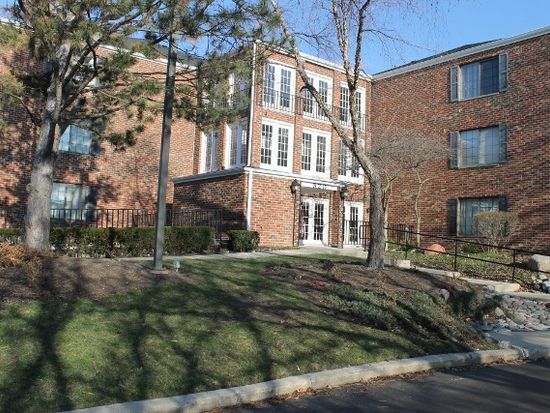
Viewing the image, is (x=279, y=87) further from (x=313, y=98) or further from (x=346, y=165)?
(x=346, y=165)

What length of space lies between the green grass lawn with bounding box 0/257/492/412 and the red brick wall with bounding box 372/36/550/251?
1394 centimetres

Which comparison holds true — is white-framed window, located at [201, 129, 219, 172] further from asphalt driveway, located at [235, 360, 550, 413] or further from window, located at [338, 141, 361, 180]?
asphalt driveway, located at [235, 360, 550, 413]

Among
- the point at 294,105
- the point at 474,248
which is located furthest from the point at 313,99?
A: the point at 474,248

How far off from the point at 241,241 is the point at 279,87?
27.2ft

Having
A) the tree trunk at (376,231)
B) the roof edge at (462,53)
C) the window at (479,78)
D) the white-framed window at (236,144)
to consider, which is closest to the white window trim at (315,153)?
the white-framed window at (236,144)

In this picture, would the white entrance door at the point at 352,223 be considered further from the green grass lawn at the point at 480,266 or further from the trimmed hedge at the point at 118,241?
the trimmed hedge at the point at 118,241

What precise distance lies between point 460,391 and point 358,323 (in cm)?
221

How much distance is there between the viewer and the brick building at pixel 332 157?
67.6 ft

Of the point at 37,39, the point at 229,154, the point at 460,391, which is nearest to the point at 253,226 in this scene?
the point at 229,154

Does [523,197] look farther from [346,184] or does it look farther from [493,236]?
[346,184]

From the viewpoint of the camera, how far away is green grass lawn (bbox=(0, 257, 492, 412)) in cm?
501

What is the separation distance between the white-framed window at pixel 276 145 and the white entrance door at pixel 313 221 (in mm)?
1733

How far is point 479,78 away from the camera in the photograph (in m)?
23.1

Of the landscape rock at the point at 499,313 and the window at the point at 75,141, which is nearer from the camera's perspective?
the landscape rock at the point at 499,313
